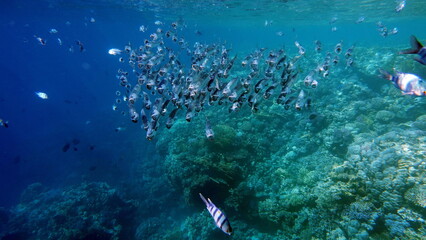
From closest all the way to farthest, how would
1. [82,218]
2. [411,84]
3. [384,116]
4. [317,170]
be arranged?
[411,84]
[317,170]
[82,218]
[384,116]

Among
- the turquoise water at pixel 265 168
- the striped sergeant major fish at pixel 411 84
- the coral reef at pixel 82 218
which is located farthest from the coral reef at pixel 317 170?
the striped sergeant major fish at pixel 411 84

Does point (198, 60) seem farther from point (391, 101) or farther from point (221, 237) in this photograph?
point (391, 101)

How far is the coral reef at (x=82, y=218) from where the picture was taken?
12.1 m

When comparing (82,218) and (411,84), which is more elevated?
(82,218)

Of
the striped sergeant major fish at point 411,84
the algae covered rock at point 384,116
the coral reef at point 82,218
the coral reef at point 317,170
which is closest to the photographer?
the striped sergeant major fish at point 411,84

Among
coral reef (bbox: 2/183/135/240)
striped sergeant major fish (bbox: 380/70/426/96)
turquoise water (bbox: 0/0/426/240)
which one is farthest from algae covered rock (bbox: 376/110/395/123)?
coral reef (bbox: 2/183/135/240)

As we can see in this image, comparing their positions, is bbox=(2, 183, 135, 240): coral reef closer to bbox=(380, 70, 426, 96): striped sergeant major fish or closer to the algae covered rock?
bbox=(380, 70, 426, 96): striped sergeant major fish

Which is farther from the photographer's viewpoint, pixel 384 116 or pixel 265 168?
pixel 384 116

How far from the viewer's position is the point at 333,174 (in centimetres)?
887

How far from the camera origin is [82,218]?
498 inches

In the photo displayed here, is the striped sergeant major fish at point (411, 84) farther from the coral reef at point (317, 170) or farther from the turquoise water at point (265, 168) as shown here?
the coral reef at point (317, 170)

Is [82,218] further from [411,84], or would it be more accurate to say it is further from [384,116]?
[384,116]

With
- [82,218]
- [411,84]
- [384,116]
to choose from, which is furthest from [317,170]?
[82,218]

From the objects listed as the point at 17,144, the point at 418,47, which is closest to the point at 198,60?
the point at 418,47
